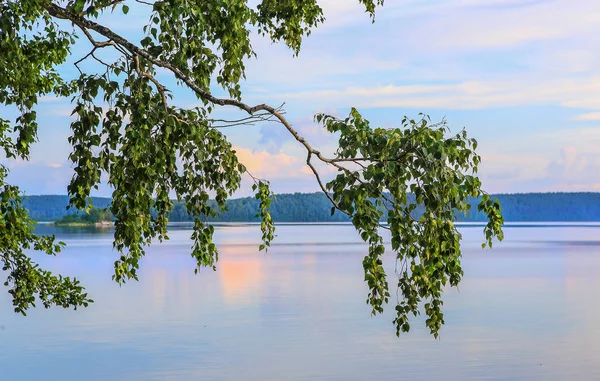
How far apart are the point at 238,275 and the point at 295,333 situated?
699 inches

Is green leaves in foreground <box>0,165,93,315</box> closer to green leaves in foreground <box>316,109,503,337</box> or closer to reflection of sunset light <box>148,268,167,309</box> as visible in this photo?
green leaves in foreground <box>316,109,503,337</box>

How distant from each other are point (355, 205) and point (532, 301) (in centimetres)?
2242

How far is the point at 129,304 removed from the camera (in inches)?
1112

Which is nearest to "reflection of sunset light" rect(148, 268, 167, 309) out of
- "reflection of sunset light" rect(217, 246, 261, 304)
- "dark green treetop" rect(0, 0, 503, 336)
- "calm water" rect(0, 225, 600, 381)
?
"calm water" rect(0, 225, 600, 381)

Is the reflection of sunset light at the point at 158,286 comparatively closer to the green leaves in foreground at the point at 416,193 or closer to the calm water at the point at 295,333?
the calm water at the point at 295,333

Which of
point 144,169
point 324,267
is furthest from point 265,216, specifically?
point 324,267

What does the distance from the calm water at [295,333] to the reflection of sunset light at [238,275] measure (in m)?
0.13

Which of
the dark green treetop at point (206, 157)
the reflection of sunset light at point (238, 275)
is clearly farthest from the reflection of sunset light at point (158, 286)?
the dark green treetop at point (206, 157)

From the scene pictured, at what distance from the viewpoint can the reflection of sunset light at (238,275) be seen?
31.7 meters

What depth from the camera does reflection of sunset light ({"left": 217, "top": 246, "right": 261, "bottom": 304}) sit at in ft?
104

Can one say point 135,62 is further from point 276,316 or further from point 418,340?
point 276,316

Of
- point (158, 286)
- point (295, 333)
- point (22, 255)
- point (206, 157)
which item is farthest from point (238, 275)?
point (206, 157)

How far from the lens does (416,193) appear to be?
759 cm

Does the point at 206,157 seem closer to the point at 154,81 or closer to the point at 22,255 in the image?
the point at 154,81
